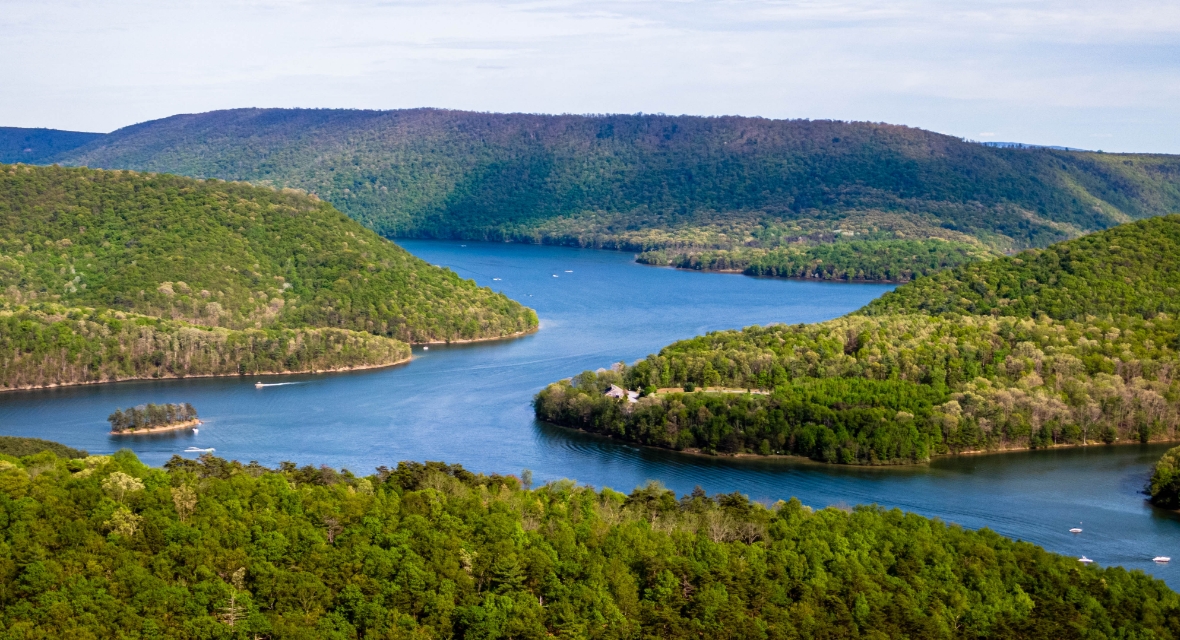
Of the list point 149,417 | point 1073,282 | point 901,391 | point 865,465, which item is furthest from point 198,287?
point 1073,282

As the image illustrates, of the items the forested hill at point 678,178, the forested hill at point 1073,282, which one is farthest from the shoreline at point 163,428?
the forested hill at point 678,178

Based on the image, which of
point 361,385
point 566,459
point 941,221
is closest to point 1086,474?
point 566,459

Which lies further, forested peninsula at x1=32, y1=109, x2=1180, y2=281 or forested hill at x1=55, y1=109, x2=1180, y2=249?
forested hill at x1=55, y1=109, x2=1180, y2=249

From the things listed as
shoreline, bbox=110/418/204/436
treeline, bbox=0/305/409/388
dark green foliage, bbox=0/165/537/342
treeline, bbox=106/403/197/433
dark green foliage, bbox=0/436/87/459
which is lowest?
shoreline, bbox=110/418/204/436

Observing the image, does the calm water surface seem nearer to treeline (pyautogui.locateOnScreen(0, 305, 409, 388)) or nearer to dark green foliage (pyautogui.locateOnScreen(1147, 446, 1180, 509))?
dark green foliage (pyautogui.locateOnScreen(1147, 446, 1180, 509))

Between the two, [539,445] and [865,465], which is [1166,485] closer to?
[865,465]

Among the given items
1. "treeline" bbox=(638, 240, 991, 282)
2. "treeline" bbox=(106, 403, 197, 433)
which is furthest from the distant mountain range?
"treeline" bbox=(106, 403, 197, 433)

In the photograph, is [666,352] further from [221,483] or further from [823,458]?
[221,483]

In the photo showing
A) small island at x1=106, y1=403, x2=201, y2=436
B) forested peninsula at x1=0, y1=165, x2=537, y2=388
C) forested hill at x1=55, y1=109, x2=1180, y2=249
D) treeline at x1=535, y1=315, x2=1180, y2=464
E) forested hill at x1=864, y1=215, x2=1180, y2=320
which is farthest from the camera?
forested hill at x1=55, y1=109, x2=1180, y2=249
